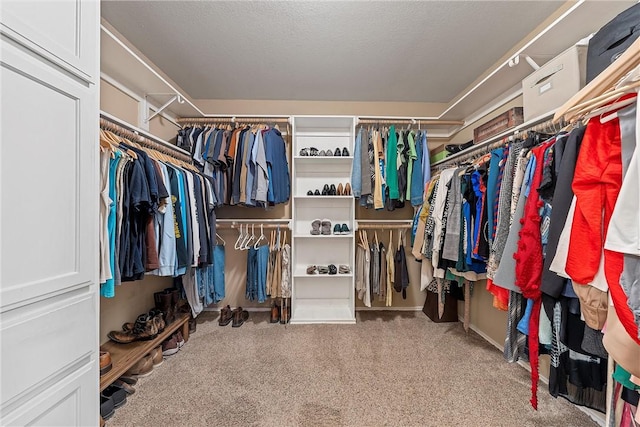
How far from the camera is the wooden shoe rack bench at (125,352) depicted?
1.34 m

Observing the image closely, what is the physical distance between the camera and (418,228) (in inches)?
87.1

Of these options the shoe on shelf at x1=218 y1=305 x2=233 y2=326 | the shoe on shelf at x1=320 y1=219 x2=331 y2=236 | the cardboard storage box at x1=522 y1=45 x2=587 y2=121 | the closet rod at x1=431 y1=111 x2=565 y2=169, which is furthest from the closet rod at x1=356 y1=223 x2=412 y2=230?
the shoe on shelf at x1=218 y1=305 x2=233 y2=326

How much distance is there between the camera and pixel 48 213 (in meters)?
0.69

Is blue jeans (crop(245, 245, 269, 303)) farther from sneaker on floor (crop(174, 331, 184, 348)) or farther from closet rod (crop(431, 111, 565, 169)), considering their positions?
closet rod (crop(431, 111, 565, 169))

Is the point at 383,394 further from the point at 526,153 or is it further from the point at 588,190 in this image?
the point at 526,153

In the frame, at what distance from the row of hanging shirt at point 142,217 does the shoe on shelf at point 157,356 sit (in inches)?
26.7

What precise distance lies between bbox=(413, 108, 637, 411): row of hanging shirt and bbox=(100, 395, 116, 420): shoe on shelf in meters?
2.16

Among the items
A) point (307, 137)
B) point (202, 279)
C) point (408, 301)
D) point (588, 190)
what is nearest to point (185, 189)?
point (202, 279)

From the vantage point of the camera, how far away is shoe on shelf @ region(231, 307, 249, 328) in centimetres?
238

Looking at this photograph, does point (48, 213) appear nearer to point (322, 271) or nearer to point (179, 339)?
point (179, 339)

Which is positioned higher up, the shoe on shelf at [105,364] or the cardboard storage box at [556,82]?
the cardboard storage box at [556,82]

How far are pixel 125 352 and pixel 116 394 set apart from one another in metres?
0.24

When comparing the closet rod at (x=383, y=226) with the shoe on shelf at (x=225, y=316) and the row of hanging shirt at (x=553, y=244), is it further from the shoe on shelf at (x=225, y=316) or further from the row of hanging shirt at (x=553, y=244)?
the shoe on shelf at (x=225, y=316)

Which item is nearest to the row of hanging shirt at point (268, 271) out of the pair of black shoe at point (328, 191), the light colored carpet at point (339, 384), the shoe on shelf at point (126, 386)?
the light colored carpet at point (339, 384)
